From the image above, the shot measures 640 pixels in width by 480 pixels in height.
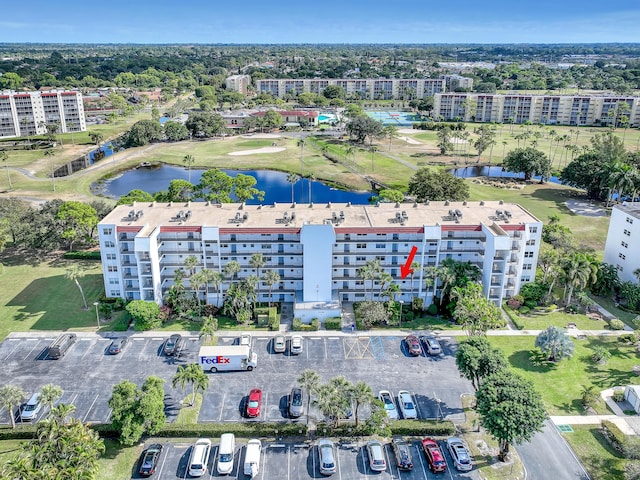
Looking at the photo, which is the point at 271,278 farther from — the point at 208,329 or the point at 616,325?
the point at 616,325

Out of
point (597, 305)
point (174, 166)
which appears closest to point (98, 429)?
point (597, 305)

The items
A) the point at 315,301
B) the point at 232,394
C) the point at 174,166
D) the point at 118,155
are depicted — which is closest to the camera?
the point at 232,394

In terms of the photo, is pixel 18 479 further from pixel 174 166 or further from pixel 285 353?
pixel 174 166

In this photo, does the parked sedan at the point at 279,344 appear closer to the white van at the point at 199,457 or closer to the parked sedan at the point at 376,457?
the white van at the point at 199,457

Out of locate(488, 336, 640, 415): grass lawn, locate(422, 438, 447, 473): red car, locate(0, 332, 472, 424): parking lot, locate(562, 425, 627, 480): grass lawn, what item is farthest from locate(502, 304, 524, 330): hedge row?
locate(422, 438, 447, 473): red car

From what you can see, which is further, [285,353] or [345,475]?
[285,353]

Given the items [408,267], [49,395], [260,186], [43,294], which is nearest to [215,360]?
[49,395]
